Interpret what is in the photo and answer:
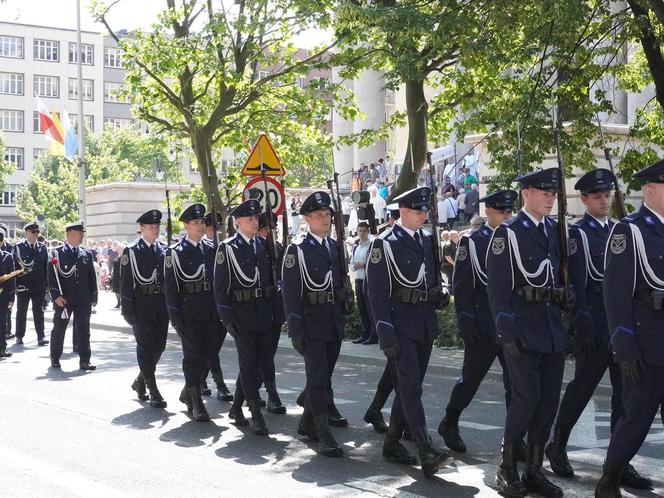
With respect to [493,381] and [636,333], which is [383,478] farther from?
[493,381]

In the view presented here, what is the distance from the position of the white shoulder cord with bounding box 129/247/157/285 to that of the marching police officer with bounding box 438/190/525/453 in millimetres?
4314

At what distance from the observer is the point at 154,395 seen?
1200cm

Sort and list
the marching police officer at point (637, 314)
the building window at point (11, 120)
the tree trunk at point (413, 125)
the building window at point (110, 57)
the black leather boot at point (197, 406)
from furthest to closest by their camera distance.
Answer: the building window at point (110, 57) → the building window at point (11, 120) → the tree trunk at point (413, 125) → the black leather boot at point (197, 406) → the marching police officer at point (637, 314)

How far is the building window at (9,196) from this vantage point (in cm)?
9539

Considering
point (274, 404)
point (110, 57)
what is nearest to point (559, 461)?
point (274, 404)

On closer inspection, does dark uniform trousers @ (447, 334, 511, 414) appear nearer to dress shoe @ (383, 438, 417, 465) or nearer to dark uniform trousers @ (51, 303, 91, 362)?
dress shoe @ (383, 438, 417, 465)

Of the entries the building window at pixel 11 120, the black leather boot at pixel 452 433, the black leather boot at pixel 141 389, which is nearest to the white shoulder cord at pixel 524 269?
the black leather boot at pixel 452 433

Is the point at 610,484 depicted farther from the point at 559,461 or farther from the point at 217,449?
the point at 217,449

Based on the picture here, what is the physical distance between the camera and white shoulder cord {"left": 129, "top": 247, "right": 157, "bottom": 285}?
12.3 m

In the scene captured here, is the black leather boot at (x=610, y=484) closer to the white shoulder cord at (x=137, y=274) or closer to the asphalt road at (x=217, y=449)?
the asphalt road at (x=217, y=449)

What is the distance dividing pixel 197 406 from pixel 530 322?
14.5 feet

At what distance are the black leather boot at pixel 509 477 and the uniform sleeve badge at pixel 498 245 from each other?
48.7 inches

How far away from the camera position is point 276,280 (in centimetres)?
1058

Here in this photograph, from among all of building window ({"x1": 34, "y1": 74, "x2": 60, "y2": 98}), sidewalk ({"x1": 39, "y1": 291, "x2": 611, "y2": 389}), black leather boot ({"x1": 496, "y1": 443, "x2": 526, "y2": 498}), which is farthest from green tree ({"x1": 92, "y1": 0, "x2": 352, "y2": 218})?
building window ({"x1": 34, "y1": 74, "x2": 60, "y2": 98})
